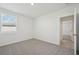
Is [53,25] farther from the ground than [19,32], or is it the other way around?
[53,25]

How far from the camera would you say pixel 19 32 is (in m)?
5.66

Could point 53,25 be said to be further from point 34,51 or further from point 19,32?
point 19,32

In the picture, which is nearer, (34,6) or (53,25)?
(34,6)

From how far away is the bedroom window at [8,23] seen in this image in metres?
4.53

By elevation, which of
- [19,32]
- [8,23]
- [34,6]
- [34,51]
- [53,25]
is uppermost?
[34,6]

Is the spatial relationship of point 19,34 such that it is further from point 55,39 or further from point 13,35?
point 55,39

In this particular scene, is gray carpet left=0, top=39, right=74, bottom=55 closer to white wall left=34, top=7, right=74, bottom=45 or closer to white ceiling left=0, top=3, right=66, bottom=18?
white wall left=34, top=7, right=74, bottom=45

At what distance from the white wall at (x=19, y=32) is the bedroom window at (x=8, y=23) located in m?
0.27

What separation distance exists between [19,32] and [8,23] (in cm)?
110

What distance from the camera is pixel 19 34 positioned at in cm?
567

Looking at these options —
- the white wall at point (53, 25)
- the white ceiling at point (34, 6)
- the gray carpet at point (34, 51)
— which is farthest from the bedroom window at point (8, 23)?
the white wall at point (53, 25)

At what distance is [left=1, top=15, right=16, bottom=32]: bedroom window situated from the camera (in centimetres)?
453

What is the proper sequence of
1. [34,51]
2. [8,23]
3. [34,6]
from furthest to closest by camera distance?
1. [8,23]
2. [34,6]
3. [34,51]

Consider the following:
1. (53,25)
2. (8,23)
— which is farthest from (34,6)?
(8,23)
